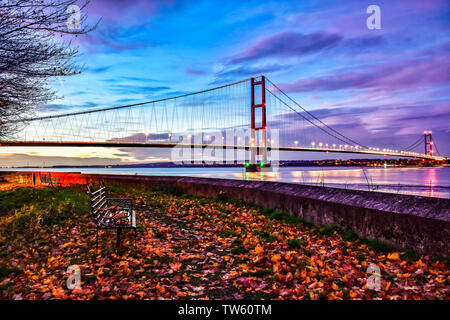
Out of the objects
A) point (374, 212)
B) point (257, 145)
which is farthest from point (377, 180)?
point (374, 212)

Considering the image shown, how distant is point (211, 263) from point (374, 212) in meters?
2.55

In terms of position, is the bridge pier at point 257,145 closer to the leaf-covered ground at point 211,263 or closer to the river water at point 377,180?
the river water at point 377,180

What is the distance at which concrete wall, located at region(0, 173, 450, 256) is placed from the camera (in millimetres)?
3977

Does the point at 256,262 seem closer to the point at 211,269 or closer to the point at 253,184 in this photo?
the point at 211,269

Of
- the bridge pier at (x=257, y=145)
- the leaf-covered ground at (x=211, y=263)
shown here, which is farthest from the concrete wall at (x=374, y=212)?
the bridge pier at (x=257, y=145)

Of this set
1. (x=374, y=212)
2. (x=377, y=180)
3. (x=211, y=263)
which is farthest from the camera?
(x=377, y=180)

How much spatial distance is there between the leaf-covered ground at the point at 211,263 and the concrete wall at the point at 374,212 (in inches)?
7.3

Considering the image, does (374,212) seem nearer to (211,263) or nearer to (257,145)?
(211,263)

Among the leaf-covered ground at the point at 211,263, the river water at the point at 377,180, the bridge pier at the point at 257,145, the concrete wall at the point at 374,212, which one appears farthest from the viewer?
the bridge pier at the point at 257,145

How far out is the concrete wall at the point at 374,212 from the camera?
398 centimetres

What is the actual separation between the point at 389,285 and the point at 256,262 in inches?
66.8

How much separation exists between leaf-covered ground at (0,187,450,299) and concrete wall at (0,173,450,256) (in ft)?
0.61

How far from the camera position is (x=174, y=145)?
120 feet

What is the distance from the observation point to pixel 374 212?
4.79m
